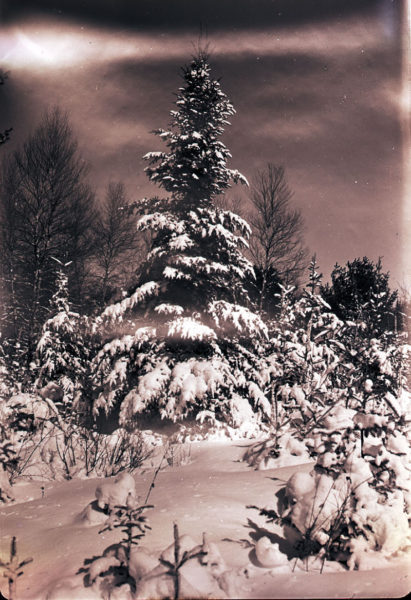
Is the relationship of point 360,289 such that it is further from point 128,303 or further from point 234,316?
point 128,303

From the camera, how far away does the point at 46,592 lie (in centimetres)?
208

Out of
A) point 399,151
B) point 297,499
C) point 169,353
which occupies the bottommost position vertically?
point 297,499

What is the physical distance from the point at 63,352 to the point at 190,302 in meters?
2.96

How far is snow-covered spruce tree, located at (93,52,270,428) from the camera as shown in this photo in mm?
6875

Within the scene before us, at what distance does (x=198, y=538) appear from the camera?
8.15ft

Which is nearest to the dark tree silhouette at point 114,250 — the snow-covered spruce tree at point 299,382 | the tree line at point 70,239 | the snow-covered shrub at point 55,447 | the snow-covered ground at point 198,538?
the tree line at point 70,239

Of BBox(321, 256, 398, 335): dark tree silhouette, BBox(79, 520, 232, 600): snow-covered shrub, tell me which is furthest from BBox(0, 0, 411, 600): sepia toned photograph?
BBox(321, 256, 398, 335): dark tree silhouette

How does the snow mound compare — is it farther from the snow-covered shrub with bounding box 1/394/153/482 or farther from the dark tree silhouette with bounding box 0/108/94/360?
the dark tree silhouette with bounding box 0/108/94/360

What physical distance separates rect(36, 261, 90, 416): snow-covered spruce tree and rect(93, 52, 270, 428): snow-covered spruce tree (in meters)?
0.67

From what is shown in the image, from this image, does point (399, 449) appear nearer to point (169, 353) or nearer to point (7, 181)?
point (169, 353)

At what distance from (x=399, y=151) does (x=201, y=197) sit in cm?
475

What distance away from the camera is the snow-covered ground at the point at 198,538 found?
2.04m

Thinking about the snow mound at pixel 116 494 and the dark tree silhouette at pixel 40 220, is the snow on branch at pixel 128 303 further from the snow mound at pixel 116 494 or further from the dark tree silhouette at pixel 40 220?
the snow mound at pixel 116 494

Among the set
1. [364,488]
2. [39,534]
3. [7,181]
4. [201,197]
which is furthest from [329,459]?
[7,181]
